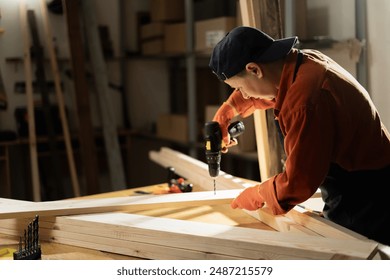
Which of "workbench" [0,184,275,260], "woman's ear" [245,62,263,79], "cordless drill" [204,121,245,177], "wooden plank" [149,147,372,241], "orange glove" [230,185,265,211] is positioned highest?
"woman's ear" [245,62,263,79]

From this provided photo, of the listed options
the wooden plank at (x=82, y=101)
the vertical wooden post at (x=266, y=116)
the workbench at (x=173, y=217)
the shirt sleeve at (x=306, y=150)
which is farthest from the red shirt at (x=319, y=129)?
the wooden plank at (x=82, y=101)

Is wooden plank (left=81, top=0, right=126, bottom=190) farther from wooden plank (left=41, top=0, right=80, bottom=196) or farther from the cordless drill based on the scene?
the cordless drill

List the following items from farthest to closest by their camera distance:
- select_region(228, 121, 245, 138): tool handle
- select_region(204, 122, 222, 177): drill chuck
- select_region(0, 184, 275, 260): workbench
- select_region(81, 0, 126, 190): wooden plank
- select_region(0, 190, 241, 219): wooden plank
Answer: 1. select_region(81, 0, 126, 190): wooden plank
2. select_region(228, 121, 245, 138): tool handle
3. select_region(204, 122, 222, 177): drill chuck
4. select_region(0, 190, 241, 219): wooden plank
5. select_region(0, 184, 275, 260): workbench

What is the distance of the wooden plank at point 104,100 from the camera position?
165 inches

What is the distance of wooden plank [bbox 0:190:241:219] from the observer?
5.51 feet

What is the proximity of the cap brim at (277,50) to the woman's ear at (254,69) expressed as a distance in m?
0.02

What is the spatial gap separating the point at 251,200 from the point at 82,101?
2704 millimetres

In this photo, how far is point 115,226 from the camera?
1553mm

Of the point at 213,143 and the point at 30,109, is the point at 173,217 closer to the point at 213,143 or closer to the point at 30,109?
the point at 213,143

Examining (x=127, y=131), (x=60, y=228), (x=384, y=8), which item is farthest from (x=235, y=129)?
(x=127, y=131)

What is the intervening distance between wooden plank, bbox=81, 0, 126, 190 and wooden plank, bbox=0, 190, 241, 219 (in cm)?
234

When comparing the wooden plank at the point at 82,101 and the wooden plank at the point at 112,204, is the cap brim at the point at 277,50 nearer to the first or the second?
the wooden plank at the point at 112,204

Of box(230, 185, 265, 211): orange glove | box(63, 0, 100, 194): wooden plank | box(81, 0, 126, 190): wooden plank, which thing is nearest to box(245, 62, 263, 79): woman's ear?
box(230, 185, 265, 211): orange glove

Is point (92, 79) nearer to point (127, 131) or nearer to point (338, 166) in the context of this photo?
point (127, 131)
